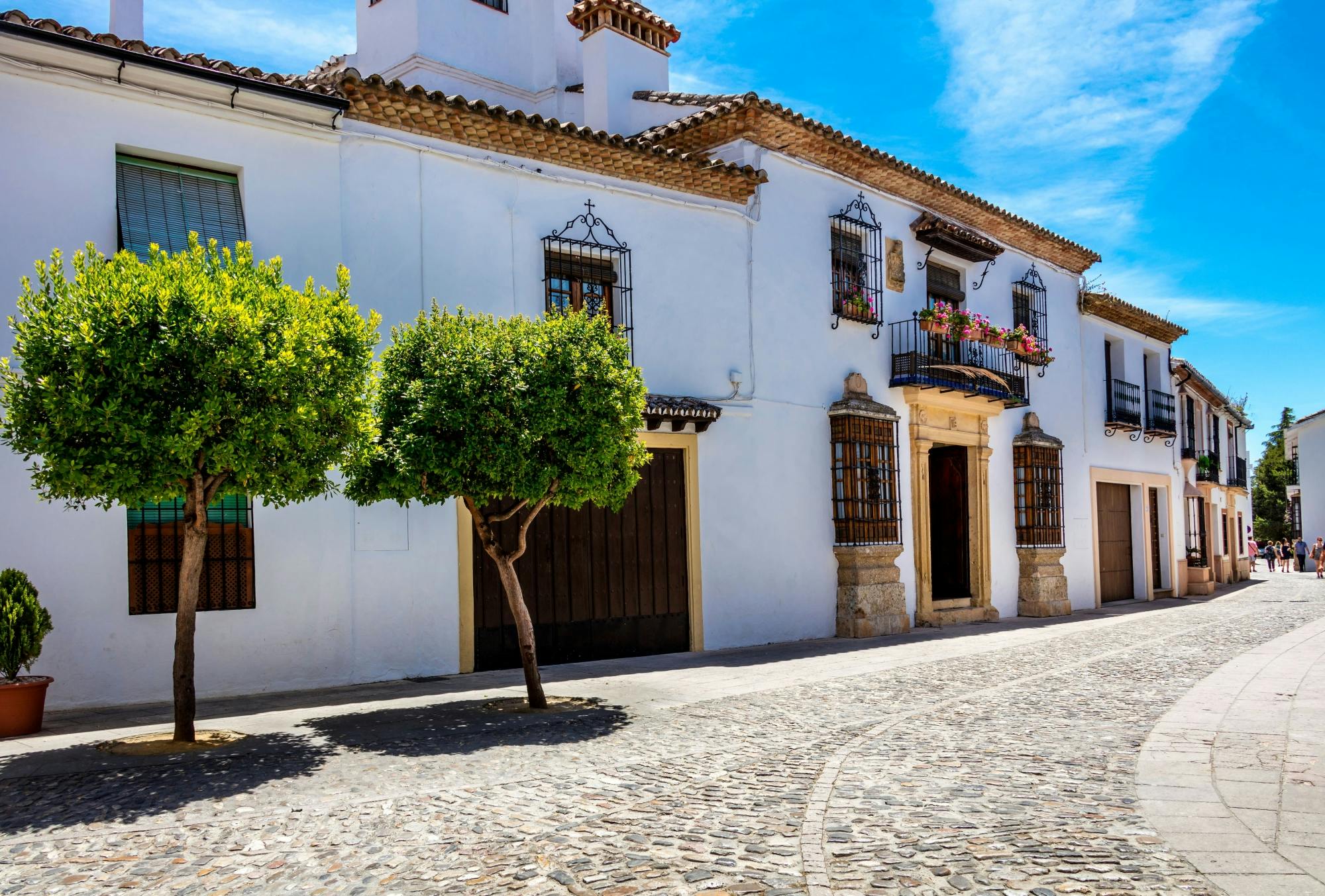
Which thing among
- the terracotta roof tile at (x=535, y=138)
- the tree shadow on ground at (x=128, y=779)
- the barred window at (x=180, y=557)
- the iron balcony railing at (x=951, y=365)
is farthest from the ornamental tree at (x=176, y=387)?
the iron balcony railing at (x=951, y=365)

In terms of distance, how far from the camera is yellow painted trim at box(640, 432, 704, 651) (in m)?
11.9

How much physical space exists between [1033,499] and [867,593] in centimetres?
558

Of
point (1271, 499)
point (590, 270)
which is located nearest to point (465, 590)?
point (590, 270)

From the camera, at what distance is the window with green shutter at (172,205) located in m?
8.41

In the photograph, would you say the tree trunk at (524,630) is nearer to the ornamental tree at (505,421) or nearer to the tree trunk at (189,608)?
the ornamental tree at (505,421)

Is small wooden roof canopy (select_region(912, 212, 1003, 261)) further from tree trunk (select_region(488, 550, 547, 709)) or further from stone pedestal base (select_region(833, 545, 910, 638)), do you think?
tree trunk (select_region(488, 550, 547, 709))

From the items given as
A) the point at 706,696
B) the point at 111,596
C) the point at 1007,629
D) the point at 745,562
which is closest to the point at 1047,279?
the point at 1007,629

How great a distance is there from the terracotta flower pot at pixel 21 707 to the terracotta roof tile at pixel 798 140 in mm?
9049

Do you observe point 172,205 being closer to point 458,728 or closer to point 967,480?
point 458,728

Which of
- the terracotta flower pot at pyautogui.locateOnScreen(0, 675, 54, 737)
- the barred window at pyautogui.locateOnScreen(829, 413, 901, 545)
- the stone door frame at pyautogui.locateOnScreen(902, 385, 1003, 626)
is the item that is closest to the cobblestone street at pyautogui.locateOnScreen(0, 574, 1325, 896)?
the terracotta flower pot at pyautogui.locateOnScreen(0, 675, 54, 737)

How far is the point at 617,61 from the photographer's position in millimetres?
13469

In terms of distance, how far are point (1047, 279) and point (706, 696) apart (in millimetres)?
13578

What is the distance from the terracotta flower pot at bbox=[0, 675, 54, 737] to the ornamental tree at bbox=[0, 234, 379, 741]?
1168 millimetres

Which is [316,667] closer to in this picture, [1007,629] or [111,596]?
[111,596]
